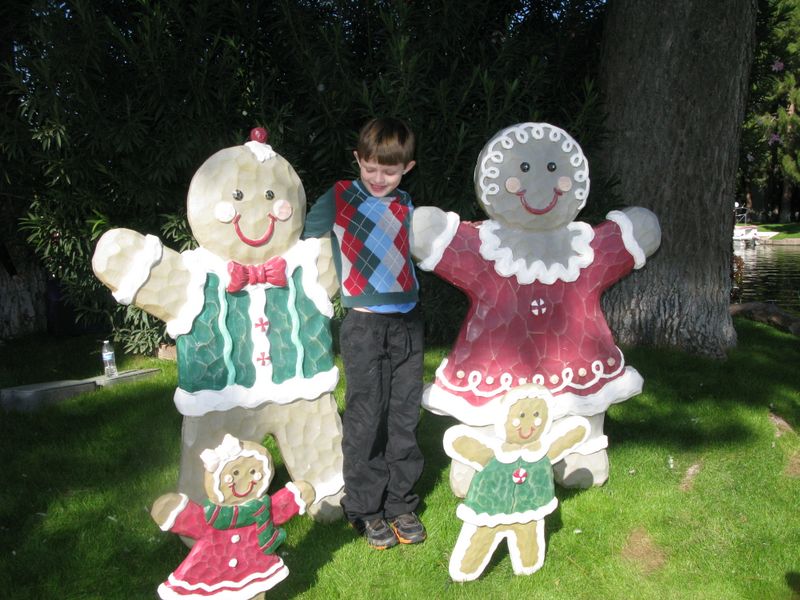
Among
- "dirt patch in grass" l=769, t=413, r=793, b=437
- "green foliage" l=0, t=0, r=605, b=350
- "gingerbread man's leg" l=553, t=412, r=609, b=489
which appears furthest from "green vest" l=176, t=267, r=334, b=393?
"dirt patch in grass" l=769, t=413, r=793, b=437

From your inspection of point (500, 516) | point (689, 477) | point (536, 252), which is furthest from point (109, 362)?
point (689, 477)

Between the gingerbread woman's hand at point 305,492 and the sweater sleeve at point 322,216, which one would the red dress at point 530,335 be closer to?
the sweater sleeve at point 322,216

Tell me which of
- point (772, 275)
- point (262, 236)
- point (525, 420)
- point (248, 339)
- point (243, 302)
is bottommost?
point (772, 275)

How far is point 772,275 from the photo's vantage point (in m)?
13.7

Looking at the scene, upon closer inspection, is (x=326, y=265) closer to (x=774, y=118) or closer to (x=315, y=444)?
(x=315, y=444)

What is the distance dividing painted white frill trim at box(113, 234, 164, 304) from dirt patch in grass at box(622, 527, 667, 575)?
2.29 meters

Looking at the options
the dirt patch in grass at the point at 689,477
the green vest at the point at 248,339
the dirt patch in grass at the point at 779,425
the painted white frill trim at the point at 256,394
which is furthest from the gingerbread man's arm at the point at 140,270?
the dirt patch in grass at the point at 779,425

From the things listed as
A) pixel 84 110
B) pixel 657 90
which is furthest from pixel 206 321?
pixel 657 90

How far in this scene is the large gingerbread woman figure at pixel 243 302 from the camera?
273 centimetres

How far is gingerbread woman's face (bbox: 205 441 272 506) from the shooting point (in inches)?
90.2

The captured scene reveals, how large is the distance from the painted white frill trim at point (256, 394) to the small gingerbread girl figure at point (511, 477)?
680 millimetres

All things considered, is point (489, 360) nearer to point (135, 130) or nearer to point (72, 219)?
point (135, 130)

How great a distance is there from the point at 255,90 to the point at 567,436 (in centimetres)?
333

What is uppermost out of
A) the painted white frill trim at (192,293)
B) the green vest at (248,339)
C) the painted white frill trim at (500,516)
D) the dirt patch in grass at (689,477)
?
the painted white frill trim at (192,293)
